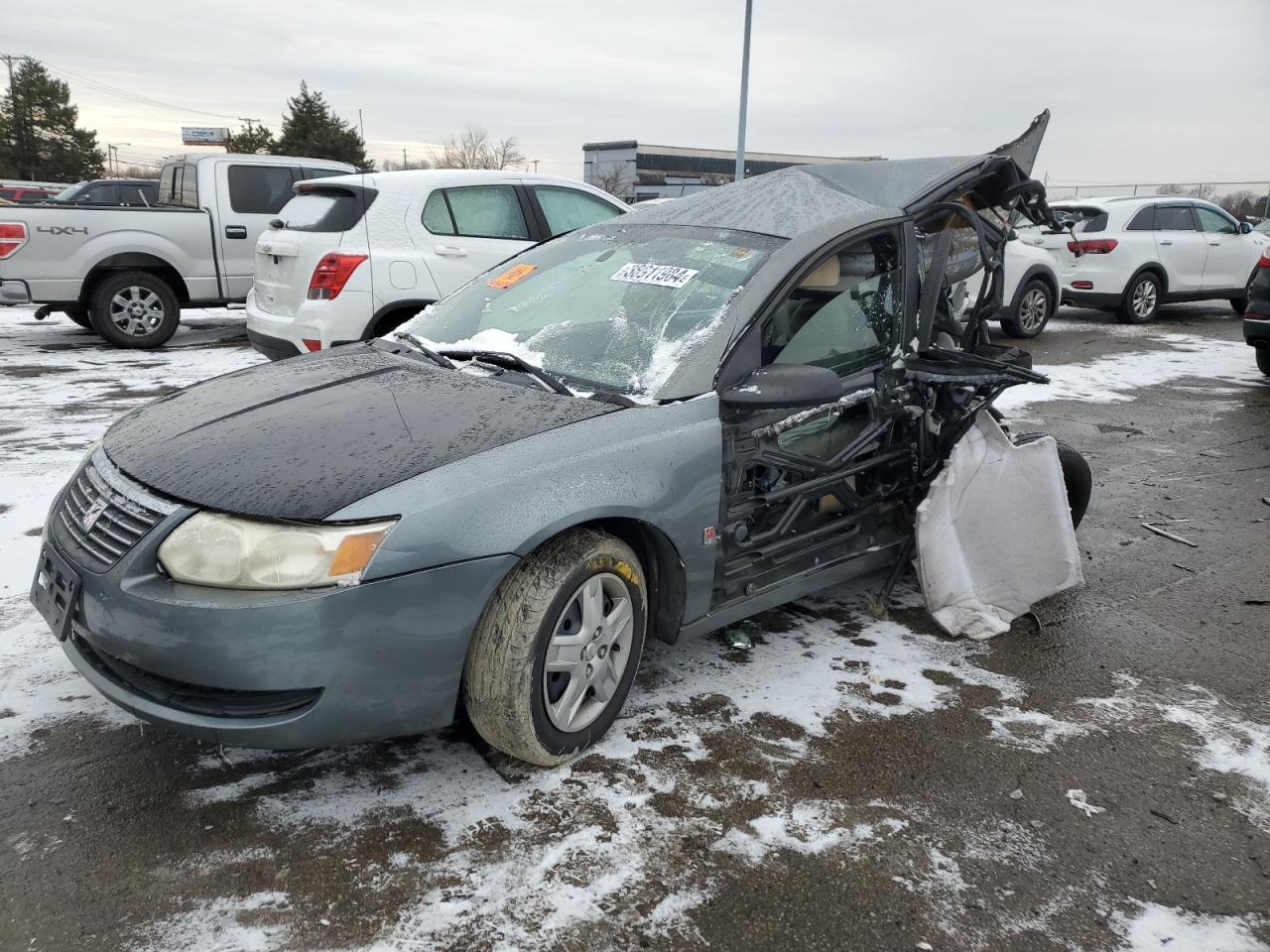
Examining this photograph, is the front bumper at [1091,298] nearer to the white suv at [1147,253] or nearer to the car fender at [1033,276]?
the white suv at [1147,253]

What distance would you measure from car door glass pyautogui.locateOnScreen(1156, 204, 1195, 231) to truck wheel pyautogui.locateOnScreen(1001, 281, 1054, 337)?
2.29 metres

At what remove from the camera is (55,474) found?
16.8ft

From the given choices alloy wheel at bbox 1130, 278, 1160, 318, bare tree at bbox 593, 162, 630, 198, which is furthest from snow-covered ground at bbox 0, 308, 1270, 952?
bare tree at bbox 593, 162, 630, 198

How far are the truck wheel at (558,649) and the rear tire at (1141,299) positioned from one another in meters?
11.9

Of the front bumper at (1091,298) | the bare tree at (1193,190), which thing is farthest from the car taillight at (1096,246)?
the bare tree at (1193,190)

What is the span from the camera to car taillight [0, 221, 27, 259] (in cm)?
850

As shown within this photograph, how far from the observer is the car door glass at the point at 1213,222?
12.6 metres

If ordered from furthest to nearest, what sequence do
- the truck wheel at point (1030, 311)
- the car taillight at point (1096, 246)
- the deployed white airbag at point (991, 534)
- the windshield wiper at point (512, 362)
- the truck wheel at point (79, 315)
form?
the car taillight at point (1096, 246) → the truck wheel at point (1030, 311) → the truck wheel at point (79, 315) → the deployed white airbag at point (991, 534) → the windshield wiper at point (512, 362)

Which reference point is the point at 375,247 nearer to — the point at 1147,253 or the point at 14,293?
the point at 14,293

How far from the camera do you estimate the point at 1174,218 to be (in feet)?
40.5

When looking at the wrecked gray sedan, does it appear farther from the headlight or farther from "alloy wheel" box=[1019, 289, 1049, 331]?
"alloy wheel" box=[1019, 289, 1049, 331]

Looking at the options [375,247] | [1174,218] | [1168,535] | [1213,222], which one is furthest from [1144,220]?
[375,247]

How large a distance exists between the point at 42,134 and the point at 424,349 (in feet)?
167

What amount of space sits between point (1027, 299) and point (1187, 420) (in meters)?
4.11
